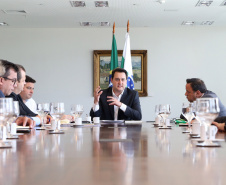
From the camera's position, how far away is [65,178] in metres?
0.92

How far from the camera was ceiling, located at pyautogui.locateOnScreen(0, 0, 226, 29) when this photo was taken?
779cm

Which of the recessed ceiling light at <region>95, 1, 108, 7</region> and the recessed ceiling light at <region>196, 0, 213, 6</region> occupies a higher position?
the recessed ceiling light at <region>95, 1, 108, 7</region>

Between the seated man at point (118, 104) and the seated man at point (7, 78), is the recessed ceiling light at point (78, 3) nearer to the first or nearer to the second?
the seated man at point (118, 104)

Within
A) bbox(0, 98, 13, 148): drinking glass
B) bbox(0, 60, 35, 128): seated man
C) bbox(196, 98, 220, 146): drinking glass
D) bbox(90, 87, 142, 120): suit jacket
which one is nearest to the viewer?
bbox(0, 98, 13, 148): drinking glass

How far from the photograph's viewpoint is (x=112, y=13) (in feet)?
28.0

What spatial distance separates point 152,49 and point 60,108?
740 centimetres

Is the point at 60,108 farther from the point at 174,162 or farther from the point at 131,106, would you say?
the point at 131,106

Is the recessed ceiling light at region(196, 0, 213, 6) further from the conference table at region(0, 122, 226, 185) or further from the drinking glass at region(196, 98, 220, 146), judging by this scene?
the conference table at region(0, 122, 226, 185)

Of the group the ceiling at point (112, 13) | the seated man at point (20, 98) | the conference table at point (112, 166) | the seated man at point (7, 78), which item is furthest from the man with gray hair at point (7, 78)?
the ceiling at point (112, 13)

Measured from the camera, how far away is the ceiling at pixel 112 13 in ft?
25.6

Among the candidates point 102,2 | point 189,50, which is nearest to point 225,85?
point 189,50

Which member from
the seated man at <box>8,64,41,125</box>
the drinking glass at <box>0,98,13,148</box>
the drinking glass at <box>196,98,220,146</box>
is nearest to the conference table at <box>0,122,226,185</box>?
the drinking glass at <box>0,98,13,148</box>

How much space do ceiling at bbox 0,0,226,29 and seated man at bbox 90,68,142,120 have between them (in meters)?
2.61

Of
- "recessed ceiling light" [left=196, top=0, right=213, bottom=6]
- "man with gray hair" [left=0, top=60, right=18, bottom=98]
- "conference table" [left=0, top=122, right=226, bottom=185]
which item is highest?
"recessed ceiling light" [left=196, top=0, right=213, bottom=6]
